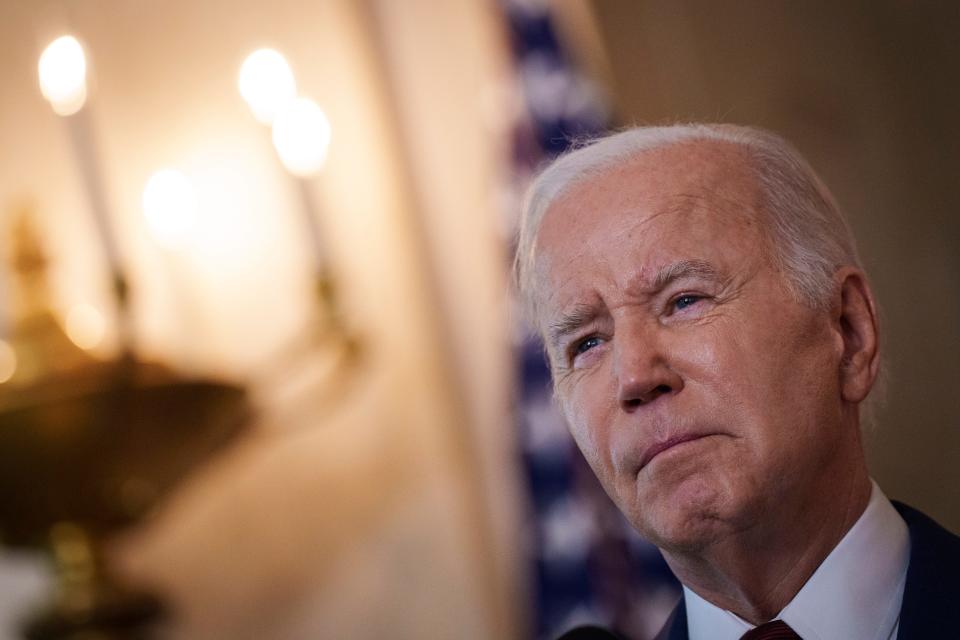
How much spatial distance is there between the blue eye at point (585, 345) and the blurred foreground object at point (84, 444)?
180 cm

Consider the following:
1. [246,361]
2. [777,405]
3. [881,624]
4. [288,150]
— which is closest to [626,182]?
[777,405]

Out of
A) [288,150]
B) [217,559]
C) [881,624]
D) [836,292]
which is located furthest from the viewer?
[217,559]

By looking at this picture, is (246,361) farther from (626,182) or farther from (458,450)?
(626,182)

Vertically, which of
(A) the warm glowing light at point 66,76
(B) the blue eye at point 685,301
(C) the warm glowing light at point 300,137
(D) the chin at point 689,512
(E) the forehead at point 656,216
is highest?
(A) the warm glowing light at point 66,76

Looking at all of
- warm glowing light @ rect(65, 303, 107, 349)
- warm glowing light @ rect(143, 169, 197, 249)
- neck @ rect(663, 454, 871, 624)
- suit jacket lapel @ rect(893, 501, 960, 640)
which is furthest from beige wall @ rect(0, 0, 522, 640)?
suit jacket lapel @ rect(893, 501, 960, 640)

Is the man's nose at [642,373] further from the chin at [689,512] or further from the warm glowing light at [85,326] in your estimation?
the warm glowing light at [85,326]

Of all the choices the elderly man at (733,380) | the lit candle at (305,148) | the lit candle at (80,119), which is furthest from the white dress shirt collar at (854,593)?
the lit candle at (305,148)

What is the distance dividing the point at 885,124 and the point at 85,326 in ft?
7.54

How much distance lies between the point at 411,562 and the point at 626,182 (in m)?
2.74

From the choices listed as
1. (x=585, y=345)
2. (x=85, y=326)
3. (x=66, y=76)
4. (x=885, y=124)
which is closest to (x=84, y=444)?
(x=85, y=326)

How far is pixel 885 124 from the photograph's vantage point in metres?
3.36

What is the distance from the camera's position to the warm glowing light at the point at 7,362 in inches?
132

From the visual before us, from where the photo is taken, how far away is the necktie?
1388 millimetres

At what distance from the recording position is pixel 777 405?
1.43 m
